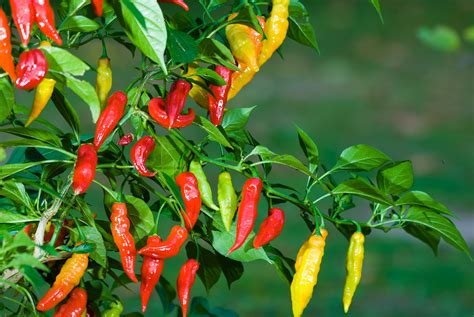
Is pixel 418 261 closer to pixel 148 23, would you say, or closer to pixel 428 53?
pixel 148 23

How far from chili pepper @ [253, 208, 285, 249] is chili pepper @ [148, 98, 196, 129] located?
0.21 metres

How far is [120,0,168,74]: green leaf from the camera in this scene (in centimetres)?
112

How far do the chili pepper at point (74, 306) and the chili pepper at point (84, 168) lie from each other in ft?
0.88

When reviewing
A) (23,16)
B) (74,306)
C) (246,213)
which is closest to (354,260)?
(246,213)

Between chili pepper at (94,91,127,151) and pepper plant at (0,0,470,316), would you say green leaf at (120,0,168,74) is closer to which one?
pepper plant at (0,0,470,316)

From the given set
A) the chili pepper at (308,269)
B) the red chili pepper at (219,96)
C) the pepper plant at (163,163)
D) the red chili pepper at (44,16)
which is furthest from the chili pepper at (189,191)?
the red chili pepper at (44,16)

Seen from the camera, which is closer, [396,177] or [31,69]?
[31,69]

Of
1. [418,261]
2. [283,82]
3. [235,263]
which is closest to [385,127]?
[283,82]

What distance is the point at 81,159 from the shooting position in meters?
1.27

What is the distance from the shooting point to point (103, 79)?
1432 mm

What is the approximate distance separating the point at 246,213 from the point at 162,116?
21 cm

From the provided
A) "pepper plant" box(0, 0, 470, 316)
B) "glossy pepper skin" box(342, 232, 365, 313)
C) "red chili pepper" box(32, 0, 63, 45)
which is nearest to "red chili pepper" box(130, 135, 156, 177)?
→ "pepper plant" box(0, 0, 470, 316)

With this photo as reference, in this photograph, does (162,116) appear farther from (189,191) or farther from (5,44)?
(5,44)

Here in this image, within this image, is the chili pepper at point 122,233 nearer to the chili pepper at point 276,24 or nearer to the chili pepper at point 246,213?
the chili pepper at point 246,213
